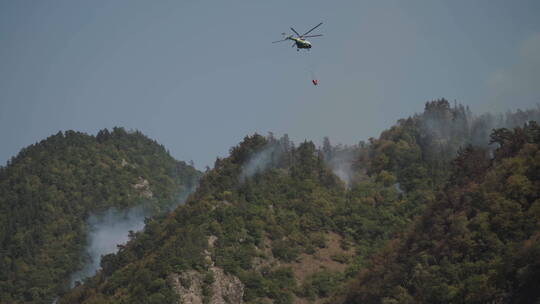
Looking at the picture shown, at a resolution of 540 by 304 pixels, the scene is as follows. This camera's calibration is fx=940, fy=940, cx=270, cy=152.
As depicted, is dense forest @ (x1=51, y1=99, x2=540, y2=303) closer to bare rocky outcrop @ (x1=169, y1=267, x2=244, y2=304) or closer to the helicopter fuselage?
bare rocky outcrop @ (x1=169, y1=267, x2=244, y2=304)

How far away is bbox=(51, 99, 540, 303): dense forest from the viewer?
11838 centimetres

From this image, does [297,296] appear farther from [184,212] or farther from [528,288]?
[528,288]

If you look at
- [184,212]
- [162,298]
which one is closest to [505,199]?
[162,298]

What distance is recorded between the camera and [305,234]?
537 ft

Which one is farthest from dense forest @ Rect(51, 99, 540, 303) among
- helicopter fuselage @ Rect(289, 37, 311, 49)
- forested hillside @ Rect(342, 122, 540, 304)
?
helicopter fuselage @ Rect(289, 37, 311, 49)

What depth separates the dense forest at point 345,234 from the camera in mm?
118375

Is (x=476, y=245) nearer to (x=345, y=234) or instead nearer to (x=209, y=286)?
(x=209, y=286)

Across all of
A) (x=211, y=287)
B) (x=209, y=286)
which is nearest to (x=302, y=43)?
(x=209, y=286)

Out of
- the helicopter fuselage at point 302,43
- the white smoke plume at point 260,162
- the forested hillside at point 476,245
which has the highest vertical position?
the white smoke plume at point 260,162

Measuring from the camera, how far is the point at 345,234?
167 m

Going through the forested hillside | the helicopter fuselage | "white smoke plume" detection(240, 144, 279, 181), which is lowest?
the forested hillside

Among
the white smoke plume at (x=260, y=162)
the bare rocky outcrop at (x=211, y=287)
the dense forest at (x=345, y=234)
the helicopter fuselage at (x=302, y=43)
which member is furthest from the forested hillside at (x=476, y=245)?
the white smoke plume at (x=260, y=162)

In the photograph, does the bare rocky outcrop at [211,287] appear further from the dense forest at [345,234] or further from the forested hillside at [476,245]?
the forested hillside at [476,245]

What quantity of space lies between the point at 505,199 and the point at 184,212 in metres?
60.5
